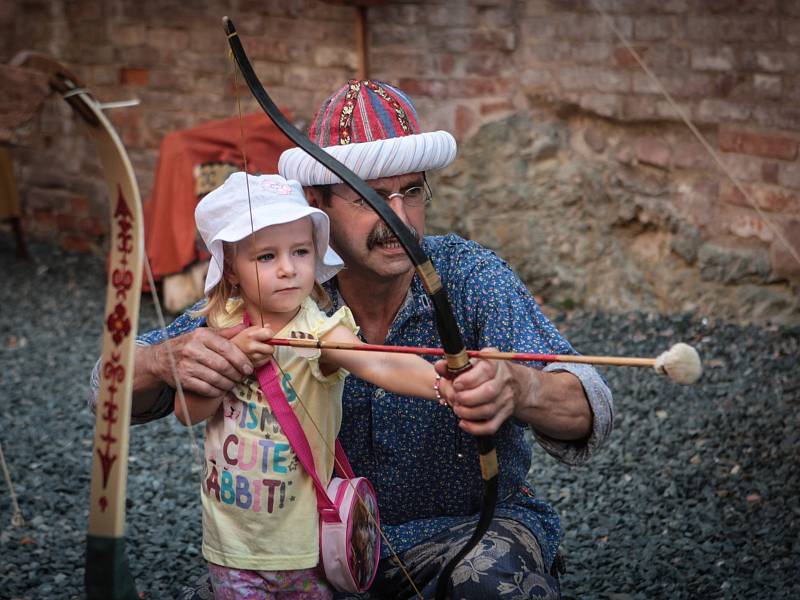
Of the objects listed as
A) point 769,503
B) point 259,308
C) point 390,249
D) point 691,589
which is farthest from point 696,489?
point 259,308

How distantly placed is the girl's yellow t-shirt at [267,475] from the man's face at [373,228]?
259mm

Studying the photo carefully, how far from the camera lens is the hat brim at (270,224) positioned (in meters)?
2.30

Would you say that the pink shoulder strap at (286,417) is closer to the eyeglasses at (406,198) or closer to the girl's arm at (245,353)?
the girl's arm at (245,353)

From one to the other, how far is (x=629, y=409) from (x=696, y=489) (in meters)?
0.77

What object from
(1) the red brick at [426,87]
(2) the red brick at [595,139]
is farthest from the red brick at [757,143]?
(1) the red brick at [426,87]

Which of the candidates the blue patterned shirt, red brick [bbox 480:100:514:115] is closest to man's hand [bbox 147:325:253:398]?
the blue patterned shirt

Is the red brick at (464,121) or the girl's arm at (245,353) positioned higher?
the red brick at (464,121)

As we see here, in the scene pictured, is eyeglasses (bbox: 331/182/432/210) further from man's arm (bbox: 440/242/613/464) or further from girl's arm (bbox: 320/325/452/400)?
girl's arm (bbox: 320/325/452/400)

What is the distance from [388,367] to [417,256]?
0.29 metres

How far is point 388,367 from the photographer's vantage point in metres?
2.31

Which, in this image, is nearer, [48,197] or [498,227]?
[498,227]

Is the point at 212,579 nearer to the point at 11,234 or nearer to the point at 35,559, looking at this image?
the point at 35,559

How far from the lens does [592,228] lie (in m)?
6.14

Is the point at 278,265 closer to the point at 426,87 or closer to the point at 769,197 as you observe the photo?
the point at 769,197
